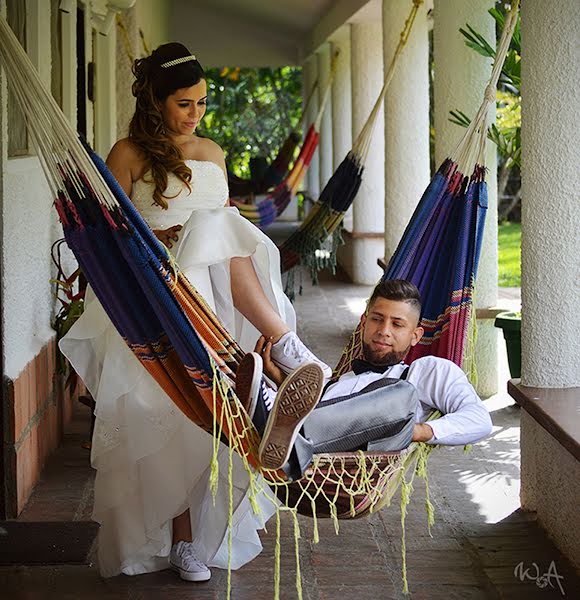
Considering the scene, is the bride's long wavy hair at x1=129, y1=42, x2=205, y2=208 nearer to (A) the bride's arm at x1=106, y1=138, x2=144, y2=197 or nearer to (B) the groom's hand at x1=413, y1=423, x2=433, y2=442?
(A) the bride's arm at x1=106, y1=138, x2=144, y2=197

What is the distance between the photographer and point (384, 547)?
3.22 meters

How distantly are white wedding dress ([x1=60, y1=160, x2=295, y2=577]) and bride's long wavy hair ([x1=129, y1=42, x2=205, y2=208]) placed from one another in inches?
1.5

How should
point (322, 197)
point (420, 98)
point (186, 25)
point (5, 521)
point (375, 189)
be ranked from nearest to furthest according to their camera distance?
point (5, 521)
point (322, 197)
point (420, 98)
point (375, 189)
point (186, 25)

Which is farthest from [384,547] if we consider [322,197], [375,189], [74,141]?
[375,189]

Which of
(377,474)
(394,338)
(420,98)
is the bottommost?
(377,474)

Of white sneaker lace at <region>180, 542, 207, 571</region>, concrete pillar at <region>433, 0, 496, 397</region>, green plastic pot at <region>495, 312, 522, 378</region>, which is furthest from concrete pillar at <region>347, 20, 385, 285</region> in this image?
white sneaker lace at <region>180, 542, 207, 571</region>

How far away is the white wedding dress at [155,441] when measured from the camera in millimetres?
2926

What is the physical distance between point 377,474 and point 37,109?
112cm

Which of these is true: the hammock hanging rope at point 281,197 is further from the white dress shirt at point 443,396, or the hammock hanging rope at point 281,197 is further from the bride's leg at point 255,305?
the white dress shirt at point 443,396

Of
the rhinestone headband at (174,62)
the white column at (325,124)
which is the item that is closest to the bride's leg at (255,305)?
the rhinestone headband at (174,62)

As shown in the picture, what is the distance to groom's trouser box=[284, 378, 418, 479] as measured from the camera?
2475 millimetres

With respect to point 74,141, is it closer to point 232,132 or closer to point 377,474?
point 377,474

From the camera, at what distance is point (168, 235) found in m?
3.02
